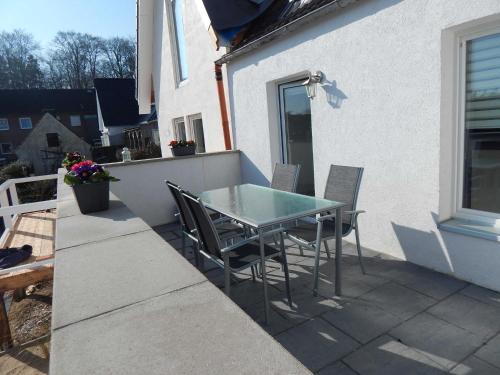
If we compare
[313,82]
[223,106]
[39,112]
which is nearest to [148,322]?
[313,82]

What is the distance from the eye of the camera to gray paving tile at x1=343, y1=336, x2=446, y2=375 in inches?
83.2

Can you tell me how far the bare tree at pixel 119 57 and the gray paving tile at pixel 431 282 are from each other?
38.6m

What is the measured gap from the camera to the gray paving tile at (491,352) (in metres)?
2.14

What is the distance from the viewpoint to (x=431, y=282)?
10.5 feet

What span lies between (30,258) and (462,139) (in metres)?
4.40

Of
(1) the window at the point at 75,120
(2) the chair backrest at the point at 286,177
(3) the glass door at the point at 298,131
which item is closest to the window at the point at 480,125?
(2) the chair backrest at the point at 286,177

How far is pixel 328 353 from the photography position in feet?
7.65

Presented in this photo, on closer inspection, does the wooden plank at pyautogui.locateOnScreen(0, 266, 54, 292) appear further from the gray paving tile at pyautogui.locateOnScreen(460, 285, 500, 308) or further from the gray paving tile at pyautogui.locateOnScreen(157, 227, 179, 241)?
the gray paving tile at pyautogui.locateOnScreen(460, 285, 500, 308)

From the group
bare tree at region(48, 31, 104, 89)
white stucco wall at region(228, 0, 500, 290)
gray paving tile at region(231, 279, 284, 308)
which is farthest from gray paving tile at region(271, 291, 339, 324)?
bare tree at region(48, 31, 104, 89)

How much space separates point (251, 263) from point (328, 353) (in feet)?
2.89

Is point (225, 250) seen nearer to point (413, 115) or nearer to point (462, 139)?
point (413, 115)

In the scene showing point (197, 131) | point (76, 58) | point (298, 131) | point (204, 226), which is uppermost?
point (76, 58)

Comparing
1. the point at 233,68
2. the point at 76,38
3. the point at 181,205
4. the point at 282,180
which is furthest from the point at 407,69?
the point at 76,38

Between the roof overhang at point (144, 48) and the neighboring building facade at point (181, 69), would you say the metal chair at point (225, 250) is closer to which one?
the neighboring building facade at point (181, 69)
